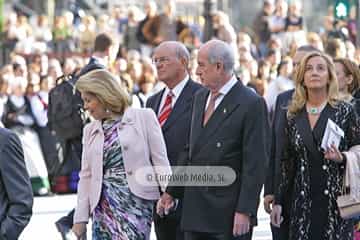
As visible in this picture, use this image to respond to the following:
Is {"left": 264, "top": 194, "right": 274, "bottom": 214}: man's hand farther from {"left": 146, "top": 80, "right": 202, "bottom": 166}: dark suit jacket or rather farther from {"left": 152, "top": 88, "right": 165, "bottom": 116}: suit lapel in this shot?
{"left": 152, "top": 88, "right": 165, "bottom": 116}: suit lapel

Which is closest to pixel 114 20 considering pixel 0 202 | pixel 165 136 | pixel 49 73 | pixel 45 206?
pixel 49 73

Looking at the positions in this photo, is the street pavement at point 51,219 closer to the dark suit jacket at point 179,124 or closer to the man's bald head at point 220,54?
the dark suit jacket at point 179,124

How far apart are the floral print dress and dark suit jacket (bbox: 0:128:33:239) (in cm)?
179

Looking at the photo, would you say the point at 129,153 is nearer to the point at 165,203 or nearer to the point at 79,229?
the point at 165,203

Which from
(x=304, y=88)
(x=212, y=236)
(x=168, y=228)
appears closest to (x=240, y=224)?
(x=212, y=236)

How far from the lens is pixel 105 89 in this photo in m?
9.77

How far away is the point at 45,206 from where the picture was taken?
709 inches

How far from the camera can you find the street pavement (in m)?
14.5

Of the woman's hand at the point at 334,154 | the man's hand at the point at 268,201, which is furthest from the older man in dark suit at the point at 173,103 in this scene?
the woman's hand at the point at 334,154

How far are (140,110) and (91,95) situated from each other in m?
0.43

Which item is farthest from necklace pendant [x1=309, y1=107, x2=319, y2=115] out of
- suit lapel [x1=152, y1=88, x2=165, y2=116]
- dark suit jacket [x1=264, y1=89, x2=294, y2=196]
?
suit lapel [x1=152, y1=88, x2=165, y2=116]

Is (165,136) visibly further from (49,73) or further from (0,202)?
(49,73)

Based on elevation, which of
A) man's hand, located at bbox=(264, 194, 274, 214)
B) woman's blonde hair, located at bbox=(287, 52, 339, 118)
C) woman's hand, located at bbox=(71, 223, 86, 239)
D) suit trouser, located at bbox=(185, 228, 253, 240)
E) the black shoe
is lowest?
the black shoe

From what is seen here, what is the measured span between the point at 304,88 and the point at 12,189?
2.90 metres
